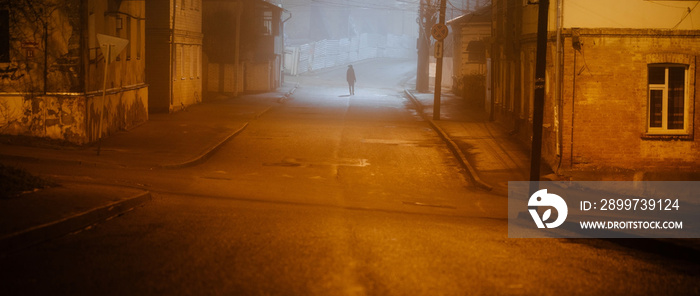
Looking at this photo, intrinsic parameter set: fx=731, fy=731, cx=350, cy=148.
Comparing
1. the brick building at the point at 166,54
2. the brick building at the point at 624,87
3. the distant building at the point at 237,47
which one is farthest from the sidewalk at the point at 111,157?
the brick building at the point at 624,87

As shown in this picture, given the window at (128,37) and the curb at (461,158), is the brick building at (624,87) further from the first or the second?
the window at (128,37)

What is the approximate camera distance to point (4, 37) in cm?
1756

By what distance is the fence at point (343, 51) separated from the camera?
62594mm

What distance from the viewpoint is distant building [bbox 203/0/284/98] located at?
132 feet

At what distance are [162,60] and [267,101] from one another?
27.8 feet

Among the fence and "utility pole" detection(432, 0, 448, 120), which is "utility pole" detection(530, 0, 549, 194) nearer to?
"utility pole" detection(432, 0, 448, 120)

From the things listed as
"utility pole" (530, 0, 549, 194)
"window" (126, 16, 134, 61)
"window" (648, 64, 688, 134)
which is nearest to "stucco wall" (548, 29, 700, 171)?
"window" (648, 64, 688, 134)

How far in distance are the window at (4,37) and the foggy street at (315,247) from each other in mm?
3692

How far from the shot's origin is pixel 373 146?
869 inches

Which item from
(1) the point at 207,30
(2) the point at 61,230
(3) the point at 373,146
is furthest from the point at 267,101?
(2) the point at 61,230

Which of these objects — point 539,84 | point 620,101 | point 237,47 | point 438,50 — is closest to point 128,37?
point 438,50

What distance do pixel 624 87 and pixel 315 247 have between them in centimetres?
1110

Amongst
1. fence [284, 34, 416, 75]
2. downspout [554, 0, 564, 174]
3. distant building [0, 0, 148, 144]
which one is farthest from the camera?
fence [284, 34, 416, 75]

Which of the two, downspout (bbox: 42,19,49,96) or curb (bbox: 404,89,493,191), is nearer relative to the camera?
curb (bbox: 404,89,493,191)
